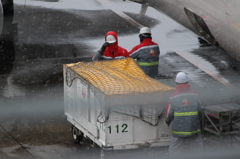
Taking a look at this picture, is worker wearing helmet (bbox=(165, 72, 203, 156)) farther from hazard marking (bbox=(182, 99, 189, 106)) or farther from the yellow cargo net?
the yellow cargo net

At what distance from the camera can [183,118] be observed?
10.1 metres

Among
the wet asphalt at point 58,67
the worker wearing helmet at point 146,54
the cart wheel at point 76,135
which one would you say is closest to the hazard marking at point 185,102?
the wet asphalt at point 58,67

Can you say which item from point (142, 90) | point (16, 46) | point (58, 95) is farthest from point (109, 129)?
point (16, 46)

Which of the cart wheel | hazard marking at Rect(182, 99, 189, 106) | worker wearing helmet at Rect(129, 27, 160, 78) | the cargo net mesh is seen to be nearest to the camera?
hazard marking at Rect(182, 99, 189, 106)

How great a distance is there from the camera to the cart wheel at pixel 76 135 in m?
12.3

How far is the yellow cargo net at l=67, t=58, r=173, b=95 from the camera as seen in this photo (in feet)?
35.0

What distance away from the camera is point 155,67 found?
537 inches

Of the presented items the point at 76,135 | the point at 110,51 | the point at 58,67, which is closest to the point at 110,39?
the point at 110,51

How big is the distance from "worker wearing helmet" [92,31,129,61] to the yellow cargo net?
0.71m

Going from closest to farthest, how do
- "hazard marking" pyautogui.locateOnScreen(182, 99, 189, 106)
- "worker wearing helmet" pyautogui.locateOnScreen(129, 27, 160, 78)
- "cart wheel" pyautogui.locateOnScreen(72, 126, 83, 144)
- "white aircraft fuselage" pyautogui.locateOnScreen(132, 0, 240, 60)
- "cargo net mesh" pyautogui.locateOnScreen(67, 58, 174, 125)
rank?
"hazard marking" pyautogui.locateOnScreen(182, 99, 189, 106) → "cargo net mesh" pyautogui.locateOnScreen(67, 58, 174, 125) → "cart wheel" pyautogui.locateOnScreen(72, 126, 83, 144) → "white aircraft fuselage" pyautogui.locateOnScreen(132, 0, 240, 60) → "worker wearing helmet" pyautogui.locateOnScreen(129, 27, 160, 78)

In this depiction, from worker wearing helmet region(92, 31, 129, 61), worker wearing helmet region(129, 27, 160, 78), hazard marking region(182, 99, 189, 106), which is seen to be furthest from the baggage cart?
worker wearing helmet region(129, 27, 160, 78)

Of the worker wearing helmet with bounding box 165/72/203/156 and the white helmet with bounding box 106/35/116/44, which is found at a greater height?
the white helmet with bounding box 106/35/116/44

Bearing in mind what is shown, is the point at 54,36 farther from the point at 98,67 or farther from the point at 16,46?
the point at 98,67

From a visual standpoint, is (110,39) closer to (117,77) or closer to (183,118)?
(117,77)
